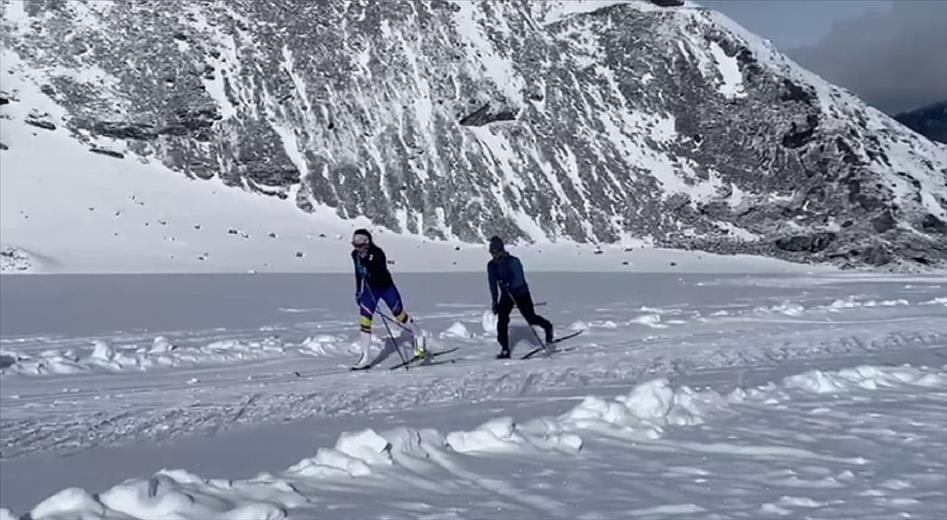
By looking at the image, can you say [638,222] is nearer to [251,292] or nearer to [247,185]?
[247,185]

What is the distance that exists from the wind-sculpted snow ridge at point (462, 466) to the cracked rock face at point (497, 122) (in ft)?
144

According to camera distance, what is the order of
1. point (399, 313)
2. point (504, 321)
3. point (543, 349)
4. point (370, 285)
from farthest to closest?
1. point (543, 349)
2. point (504, 321)
3. point (399, 313)
4. point (370, 285)

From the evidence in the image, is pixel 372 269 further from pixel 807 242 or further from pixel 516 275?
pixel 807 242

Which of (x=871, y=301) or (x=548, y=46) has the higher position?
(x=548, y=46)

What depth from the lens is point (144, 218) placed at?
4506cm

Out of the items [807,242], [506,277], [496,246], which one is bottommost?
[506,277]

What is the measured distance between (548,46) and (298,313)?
48645mm

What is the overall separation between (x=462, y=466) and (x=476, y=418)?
106 inches

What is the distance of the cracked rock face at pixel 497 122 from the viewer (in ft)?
177

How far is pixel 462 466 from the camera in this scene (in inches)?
254

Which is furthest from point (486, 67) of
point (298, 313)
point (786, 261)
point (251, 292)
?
point (298, 313)

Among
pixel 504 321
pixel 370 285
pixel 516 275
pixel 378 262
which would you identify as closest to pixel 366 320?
pixel 370 285

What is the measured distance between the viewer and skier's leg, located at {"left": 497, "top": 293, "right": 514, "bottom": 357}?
1416 cm

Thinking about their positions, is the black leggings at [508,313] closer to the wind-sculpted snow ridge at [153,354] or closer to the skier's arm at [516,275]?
the skier's arm at [516,275]
